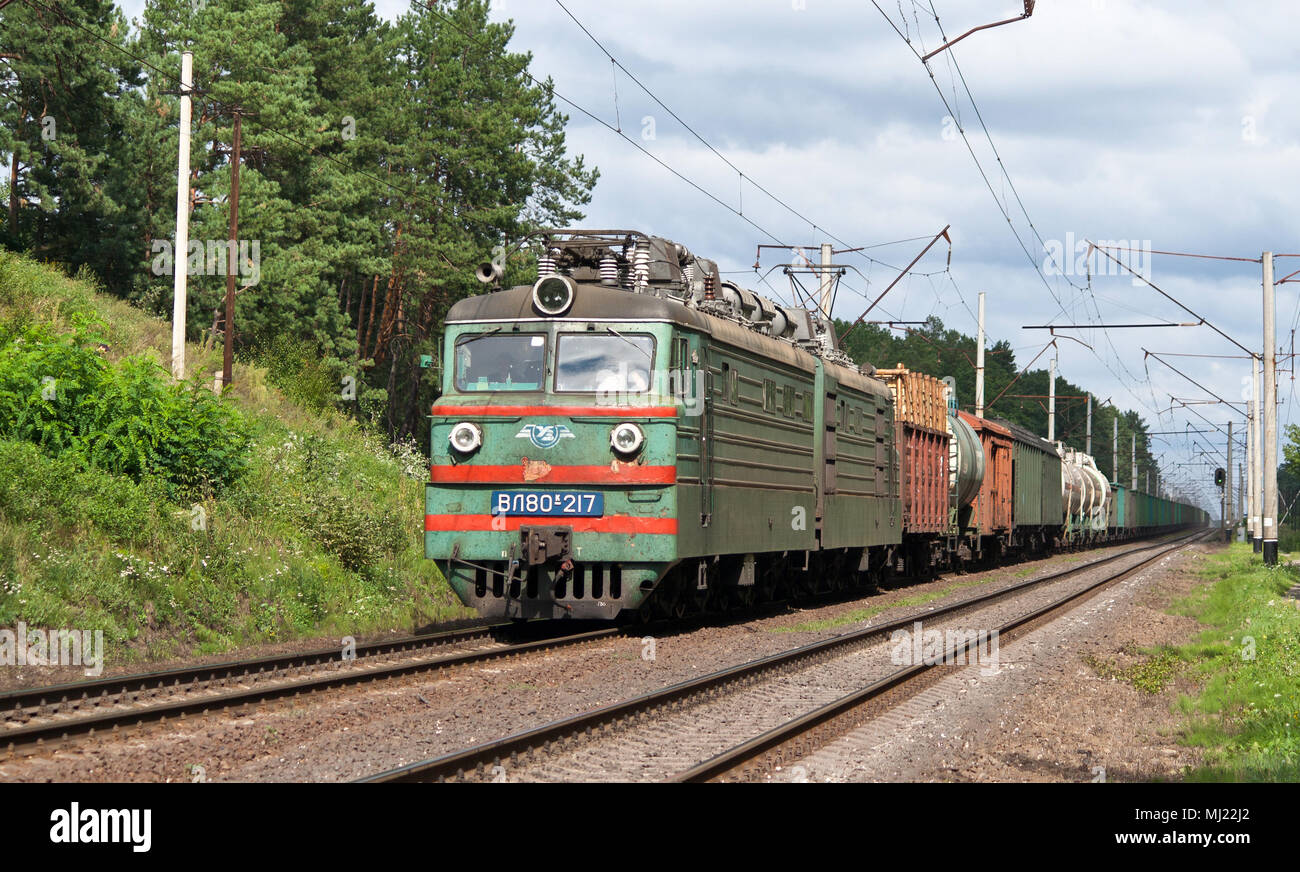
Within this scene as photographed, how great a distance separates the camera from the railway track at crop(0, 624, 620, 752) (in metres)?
8.95

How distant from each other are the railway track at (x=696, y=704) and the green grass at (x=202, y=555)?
18.3ft

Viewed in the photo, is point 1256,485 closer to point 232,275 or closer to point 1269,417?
point 1269,417

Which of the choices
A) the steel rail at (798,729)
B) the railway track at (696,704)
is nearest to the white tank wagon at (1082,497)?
the steel rail at (798,729)

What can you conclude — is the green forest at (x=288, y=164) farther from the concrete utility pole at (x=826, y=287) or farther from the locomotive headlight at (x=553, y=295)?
the locomotive headlight at (x=553, y=295)

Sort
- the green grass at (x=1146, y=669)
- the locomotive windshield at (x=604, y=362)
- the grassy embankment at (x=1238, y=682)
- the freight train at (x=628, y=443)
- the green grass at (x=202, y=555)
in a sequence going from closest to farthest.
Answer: the grassy embankment at (x=1238, y=682), the green grass at (x=202, y=555), the green grass at (x=1146, y=669), the freight train at (x=628, y=443), the locomotive windshield at (x=604, y=362)

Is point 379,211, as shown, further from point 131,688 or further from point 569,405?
point 131,688

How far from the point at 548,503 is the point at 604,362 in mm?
1665

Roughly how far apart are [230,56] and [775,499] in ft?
86.9

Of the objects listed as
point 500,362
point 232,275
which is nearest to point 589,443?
point 500,362

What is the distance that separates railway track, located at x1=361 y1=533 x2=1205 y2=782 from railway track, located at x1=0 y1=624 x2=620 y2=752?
257 cm

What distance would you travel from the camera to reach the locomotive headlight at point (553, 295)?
14141mm

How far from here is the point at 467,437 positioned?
1396 cm
